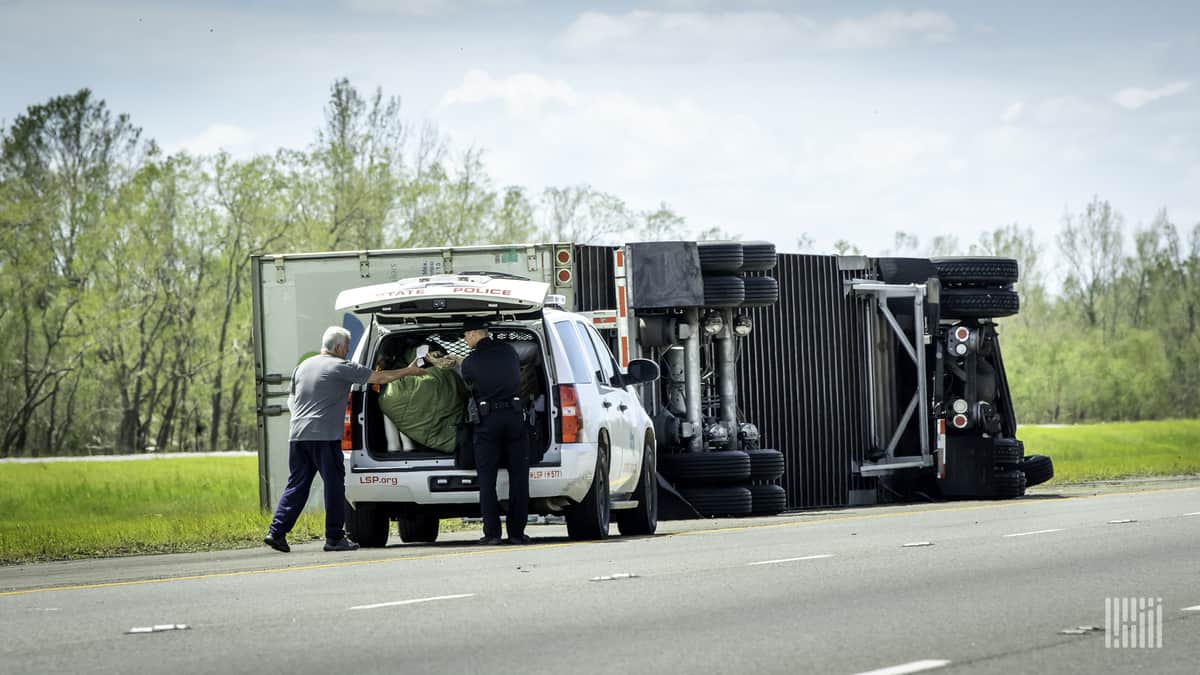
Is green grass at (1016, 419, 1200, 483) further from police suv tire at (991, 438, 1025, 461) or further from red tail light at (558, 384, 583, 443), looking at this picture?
red tail light at (558, 384, 583, 443)

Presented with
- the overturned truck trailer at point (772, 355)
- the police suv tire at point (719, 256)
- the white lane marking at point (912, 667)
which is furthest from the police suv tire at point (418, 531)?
the white lane marking at point (912, 667)

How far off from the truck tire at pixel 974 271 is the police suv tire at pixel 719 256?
467 cm

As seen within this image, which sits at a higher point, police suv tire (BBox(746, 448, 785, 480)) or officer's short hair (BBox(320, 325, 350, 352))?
officer's short hair (BBox(320, 325, 350, 352))

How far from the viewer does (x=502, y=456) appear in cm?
1572

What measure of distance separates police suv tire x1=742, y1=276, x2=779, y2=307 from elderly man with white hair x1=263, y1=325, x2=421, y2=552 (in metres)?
8.13

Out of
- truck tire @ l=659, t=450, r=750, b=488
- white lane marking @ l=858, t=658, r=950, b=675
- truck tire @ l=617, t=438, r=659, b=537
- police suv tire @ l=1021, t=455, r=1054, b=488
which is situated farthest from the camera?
police suv tire @ l=1021, t=455, r=1054, b=488

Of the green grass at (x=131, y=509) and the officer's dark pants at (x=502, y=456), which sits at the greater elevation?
the officer's dark pants at (x=502, y=456)

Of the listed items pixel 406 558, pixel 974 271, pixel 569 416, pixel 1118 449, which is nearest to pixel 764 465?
pixel 974 271

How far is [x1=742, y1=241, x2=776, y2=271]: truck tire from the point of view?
23516mm

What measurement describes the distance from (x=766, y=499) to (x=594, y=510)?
703cm

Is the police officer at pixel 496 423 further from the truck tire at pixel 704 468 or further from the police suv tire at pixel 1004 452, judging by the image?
the police suv tire at pixel 1004 452

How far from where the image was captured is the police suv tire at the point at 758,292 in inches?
919

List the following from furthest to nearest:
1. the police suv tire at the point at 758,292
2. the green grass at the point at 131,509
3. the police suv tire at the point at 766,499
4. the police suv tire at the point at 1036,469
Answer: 1. the police suv tire at the point at 1036,469
2. the police suv tire at the point at 758,292
3. the police suv tire at the point at 766,499
4. the green grass at the point at 131,509

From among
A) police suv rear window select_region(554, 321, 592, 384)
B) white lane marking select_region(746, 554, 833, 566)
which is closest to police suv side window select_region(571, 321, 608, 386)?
police suv rear window select_region(554, 321, 592, 384)
